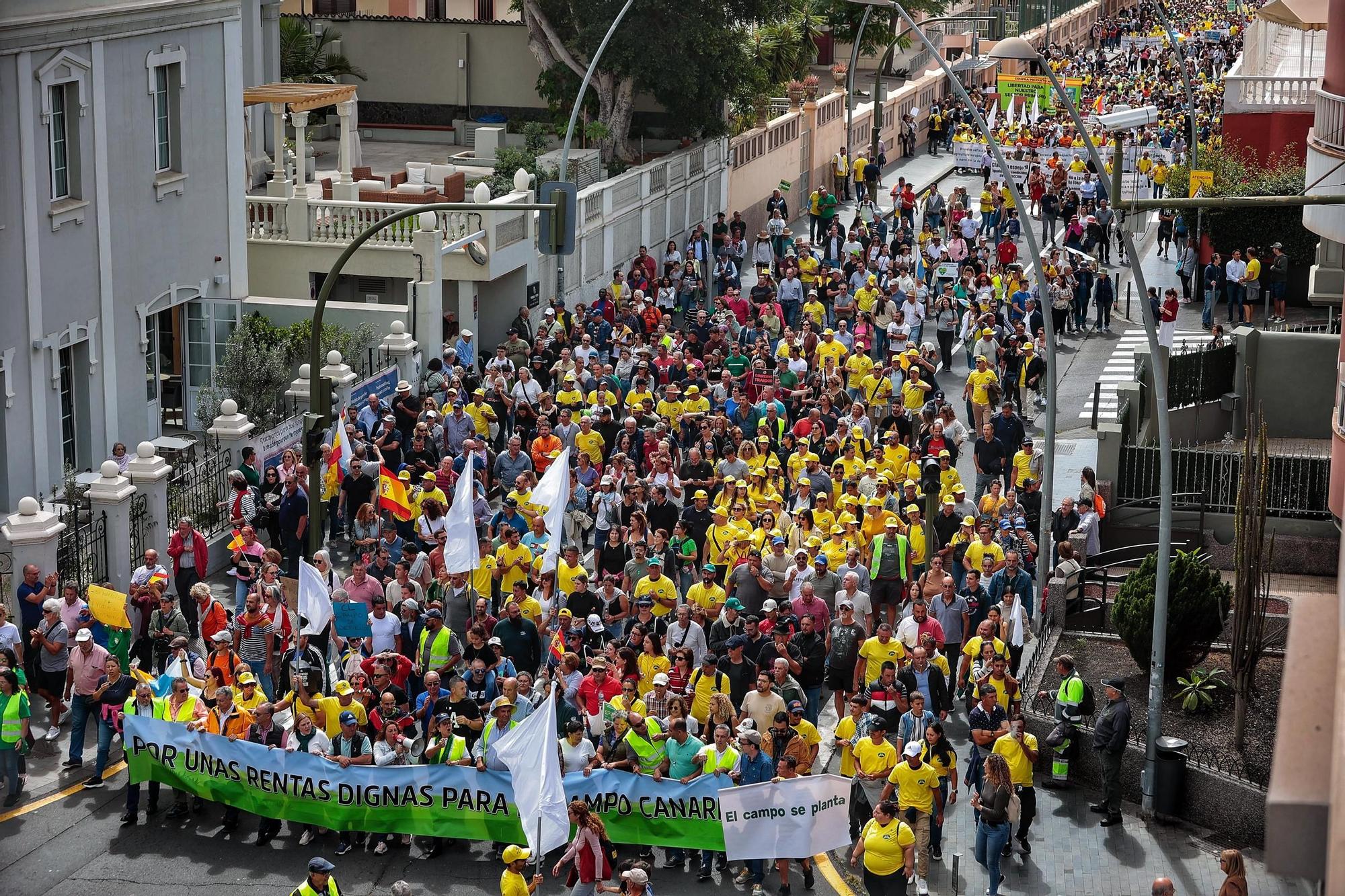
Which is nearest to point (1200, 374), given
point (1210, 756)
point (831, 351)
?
point (831, 351)

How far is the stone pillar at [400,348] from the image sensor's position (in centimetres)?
2900

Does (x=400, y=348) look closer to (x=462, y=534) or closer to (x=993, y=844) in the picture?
(x=462, y=534)

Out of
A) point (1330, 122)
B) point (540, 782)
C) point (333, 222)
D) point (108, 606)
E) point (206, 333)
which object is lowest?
point (540, 782)

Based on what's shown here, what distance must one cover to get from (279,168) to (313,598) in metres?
18.8

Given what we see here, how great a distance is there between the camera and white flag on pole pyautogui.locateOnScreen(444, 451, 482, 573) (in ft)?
60.1

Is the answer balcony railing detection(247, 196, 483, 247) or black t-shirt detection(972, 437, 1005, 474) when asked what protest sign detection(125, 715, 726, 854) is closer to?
black t-shirt detection(972, 437, 1005, 474)

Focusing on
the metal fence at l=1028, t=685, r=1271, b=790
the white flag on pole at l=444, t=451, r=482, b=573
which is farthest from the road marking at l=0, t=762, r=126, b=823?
the metal fence at l=1028, t=685, r=1271, b=790

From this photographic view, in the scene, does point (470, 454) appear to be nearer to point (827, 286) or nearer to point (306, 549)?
point (306, 549)

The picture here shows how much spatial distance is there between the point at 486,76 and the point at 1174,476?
30559mm

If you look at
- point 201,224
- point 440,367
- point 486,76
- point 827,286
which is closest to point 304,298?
point 201,224

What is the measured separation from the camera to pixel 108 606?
1783 cm

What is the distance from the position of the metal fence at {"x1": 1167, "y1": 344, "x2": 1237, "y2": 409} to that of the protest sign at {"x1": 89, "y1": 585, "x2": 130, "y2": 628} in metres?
16.9

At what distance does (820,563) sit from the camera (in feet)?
61.0

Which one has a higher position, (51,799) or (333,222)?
(333,222)
